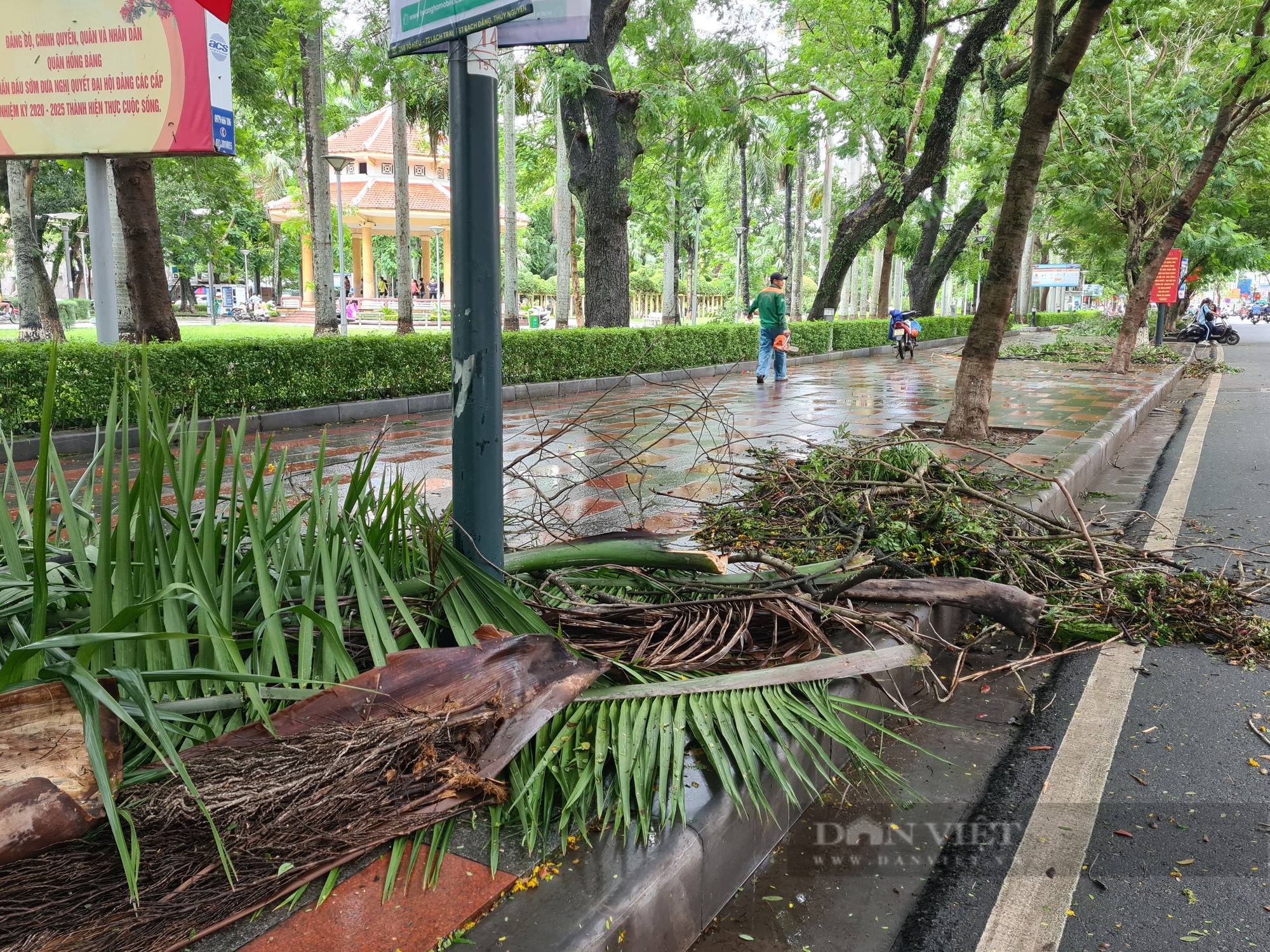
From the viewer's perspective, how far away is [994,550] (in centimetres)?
400

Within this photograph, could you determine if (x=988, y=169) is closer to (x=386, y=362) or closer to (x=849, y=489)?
(x=386, y=362)

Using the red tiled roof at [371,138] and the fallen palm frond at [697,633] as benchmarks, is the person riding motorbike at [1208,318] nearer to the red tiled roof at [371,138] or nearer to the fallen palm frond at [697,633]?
the red tiled roof at [371,138]

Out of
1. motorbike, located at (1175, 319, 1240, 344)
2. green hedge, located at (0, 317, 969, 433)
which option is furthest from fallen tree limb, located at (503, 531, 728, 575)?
motorbike, located at (1175, 319, 1240, 344)

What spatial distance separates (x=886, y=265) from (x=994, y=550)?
2315cm

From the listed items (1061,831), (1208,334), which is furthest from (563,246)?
(1208,334)

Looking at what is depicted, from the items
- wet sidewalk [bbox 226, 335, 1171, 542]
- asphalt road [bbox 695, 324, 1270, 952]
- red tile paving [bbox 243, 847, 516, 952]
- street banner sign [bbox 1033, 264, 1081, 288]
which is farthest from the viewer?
street banner sign [bbox 1033, 264, 1081, 288]

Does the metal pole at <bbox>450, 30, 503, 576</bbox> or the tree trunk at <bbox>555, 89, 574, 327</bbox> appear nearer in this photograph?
the metal pole at <bbox>450, 30, 503, 576</bbox>

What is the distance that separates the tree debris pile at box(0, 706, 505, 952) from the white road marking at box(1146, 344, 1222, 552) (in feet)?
11.6

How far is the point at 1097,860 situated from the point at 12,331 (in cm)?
3568

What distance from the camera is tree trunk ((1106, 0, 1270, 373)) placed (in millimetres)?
11703

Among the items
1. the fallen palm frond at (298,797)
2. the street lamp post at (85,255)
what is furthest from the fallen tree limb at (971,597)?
the street lamp post at (85,255)

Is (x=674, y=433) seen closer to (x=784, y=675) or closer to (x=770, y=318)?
(x=770, y=318)

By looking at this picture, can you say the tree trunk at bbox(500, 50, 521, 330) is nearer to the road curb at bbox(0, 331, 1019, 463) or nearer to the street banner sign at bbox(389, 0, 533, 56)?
the road curb at bbox(0, 331, 1019, 463)

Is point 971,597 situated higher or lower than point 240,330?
lower
